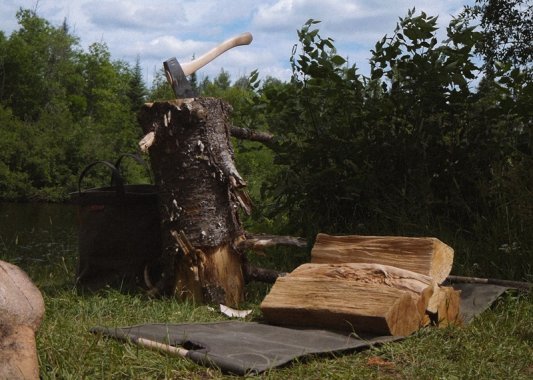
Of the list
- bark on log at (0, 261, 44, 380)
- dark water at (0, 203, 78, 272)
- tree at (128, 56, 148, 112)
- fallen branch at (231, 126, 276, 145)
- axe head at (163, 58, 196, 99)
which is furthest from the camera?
tree at (128, 56, 148, 112)

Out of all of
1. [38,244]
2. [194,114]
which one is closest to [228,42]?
[194,114]

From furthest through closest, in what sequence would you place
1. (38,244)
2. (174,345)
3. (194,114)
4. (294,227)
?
(38,244)
(294,227)
(194,114)
(174,345)

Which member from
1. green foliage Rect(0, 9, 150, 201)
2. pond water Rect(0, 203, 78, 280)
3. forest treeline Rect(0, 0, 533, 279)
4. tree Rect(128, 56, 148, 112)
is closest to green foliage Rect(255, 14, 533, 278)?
forest treeline Rect(0, 0, 533, 279)

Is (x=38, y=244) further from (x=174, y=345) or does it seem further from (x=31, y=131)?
(x=31, y=131)

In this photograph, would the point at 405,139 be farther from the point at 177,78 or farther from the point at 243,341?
the point at 243,341

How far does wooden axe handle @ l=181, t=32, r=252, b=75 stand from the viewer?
239 inches

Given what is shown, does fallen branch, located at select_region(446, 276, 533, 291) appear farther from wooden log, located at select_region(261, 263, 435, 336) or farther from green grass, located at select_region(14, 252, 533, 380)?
wooden log, located at select_region(261, 263, 435, 336)

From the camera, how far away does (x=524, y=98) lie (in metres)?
6.49

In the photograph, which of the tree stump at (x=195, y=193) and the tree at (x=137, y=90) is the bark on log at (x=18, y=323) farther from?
the tree at (x=137, y=90)

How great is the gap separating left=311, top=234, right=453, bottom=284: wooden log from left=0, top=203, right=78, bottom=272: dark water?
356 centimetres

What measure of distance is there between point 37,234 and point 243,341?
16.3 metres

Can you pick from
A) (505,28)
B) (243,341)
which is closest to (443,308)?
(243,341)

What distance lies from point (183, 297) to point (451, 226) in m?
2.58

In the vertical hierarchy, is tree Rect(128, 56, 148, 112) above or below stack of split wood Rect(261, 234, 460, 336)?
above
